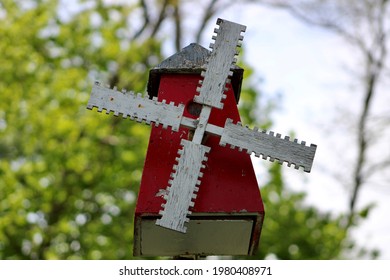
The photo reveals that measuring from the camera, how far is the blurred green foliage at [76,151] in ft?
33.9

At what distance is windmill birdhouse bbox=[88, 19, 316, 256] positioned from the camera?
9.45 feet

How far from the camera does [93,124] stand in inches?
436

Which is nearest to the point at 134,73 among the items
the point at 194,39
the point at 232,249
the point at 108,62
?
the point at 108,62

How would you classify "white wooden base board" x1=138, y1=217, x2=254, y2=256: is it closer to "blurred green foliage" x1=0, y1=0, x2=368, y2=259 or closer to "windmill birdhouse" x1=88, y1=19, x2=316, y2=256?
"windmill birdhouse" x1=88, y1=19, x2=316, y2=256

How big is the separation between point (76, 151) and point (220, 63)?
7.94 metres

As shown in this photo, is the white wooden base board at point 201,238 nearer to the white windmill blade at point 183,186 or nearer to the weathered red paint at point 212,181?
the weathered red paint at point 212,181

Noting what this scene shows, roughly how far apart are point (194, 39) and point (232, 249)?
9185 mm

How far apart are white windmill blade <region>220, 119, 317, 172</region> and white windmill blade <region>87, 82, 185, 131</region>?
25cm

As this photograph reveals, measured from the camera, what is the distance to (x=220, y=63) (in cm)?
305

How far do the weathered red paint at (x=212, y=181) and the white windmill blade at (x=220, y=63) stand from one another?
0.20 metres

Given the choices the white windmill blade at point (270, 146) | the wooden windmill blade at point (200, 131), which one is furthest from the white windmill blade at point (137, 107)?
the white windmill blade at point (270, 146)

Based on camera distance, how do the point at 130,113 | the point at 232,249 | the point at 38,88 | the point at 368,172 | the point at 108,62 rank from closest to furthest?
the point at 130,113
the point at 232,249
the point at 38,88
the point at 108,62
the point at 368,172

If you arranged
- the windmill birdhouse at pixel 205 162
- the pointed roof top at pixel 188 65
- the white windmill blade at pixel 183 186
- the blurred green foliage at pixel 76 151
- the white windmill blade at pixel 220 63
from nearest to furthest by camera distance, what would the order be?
the white windmill blade at pixel 183 186 → the windmill birdhouse at pixel 205 162 → the white windmill blade at pixel 220 63 → the pointed roof top at pixel 188 65 → the blurred green foliage at pixel 76 151

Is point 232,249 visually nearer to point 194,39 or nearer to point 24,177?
point 24,177
